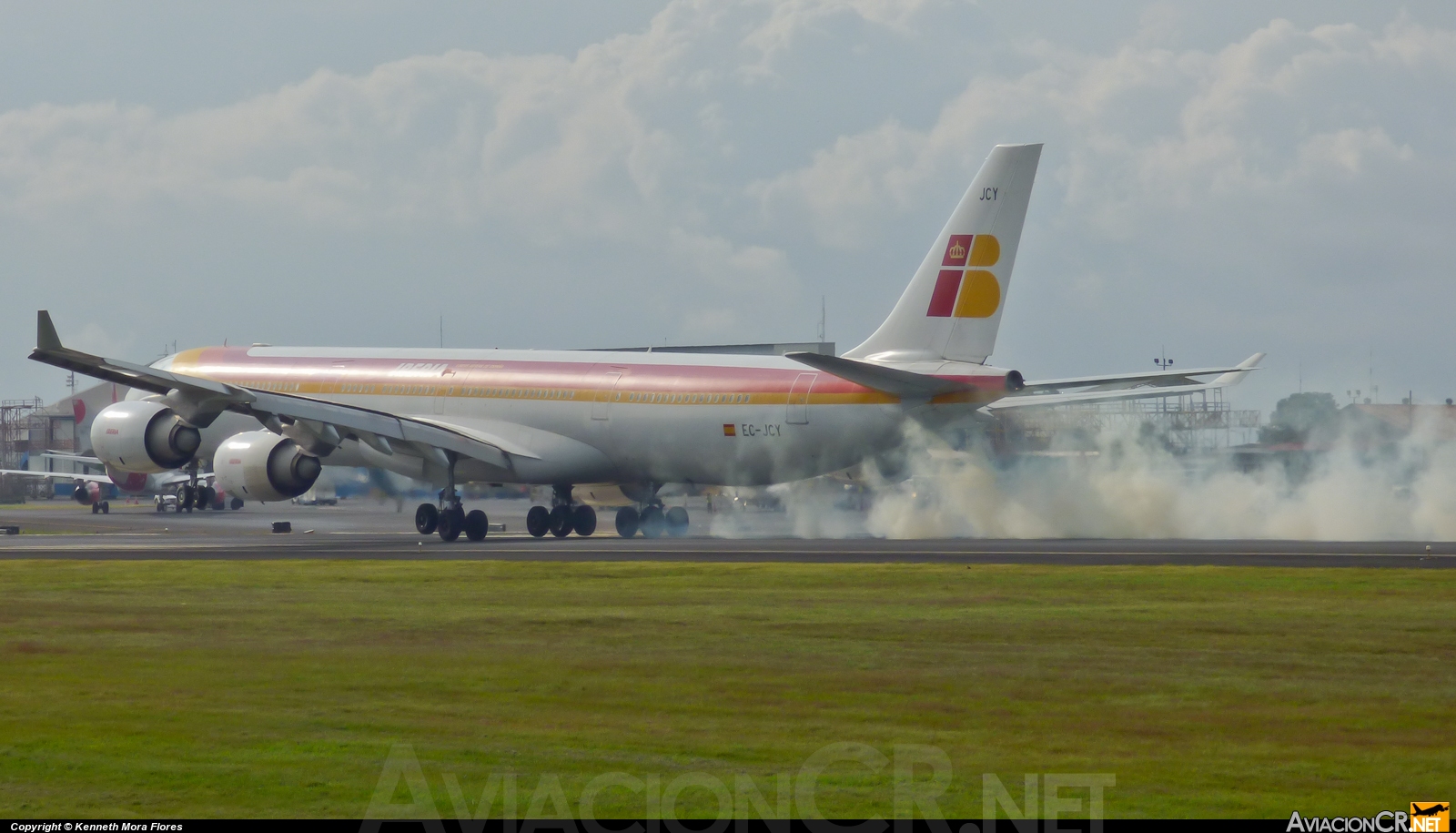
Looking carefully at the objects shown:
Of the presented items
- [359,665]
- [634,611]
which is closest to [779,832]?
[359,665]

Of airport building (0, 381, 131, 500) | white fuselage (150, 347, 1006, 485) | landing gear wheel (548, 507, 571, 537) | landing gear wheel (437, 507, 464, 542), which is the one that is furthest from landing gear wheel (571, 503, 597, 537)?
airport building (0, 381, 131, 500)

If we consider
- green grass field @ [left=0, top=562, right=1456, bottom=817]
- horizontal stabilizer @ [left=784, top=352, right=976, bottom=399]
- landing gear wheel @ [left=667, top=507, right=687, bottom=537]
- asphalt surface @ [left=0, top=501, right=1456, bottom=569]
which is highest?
horizontal stabilizer @ [left=784, top=352, right=976, bottom=399]

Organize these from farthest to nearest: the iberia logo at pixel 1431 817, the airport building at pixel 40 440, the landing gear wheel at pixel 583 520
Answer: the airport building at pixel 40 440, the landing gear wheel at pixel 583 520, the iberia logo at pixel 1431 817

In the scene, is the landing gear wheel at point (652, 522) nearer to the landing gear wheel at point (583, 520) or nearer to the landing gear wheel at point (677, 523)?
the landing gear wheel at point (677, 523)

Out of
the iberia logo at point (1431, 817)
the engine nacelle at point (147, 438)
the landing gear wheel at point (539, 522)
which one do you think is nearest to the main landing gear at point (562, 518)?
the landing gear wheel at point (539, 522)

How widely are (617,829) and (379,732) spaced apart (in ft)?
13.2

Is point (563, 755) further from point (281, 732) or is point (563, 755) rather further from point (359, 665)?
point (359, 665)

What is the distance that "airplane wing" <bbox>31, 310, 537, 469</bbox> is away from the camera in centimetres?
3991

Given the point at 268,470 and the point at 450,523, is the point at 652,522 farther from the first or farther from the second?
the point at 268,470

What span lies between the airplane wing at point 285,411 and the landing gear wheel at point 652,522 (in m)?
4.39

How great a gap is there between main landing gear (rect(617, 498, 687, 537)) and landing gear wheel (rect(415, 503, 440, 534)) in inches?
226

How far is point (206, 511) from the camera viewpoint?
290ft

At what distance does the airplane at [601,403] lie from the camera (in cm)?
4038

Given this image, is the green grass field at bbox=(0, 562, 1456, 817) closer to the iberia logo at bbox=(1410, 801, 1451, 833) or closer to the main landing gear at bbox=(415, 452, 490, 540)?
the iberia logo at bbox=(1410, 801, 1451, 833)
